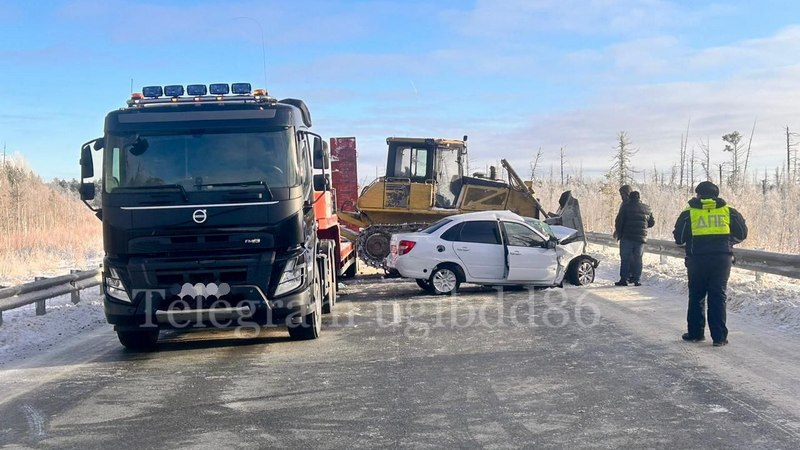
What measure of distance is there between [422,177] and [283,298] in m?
10.5

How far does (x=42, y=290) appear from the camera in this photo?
11.8 m

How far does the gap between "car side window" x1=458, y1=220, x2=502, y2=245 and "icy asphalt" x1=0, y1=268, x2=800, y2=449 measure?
3.27m

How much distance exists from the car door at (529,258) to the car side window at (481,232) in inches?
8.7

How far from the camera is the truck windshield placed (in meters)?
8.52

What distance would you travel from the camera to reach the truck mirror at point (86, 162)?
345 inches

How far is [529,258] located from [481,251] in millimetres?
950

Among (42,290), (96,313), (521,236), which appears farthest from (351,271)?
(42,290)

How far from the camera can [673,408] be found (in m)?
5.89

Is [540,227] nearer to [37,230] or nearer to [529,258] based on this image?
[529,258]

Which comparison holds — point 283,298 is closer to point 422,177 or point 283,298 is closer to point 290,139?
point 290,139

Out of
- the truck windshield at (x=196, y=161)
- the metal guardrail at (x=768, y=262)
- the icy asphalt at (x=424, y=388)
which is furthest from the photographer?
the metal guardrail at (x=768, y=262)

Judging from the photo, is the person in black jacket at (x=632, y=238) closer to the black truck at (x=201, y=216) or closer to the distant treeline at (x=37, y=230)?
the black truck at (x=201, y=216)

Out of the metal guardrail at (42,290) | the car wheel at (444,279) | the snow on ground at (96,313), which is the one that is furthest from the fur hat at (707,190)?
the metal guardrail at (42,290)

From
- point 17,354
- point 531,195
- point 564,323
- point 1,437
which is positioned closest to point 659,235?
point 531,195
